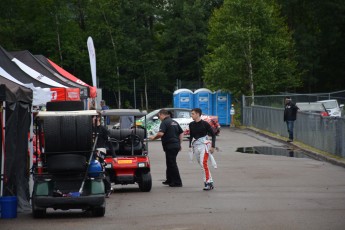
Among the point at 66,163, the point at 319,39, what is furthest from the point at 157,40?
the point at 66,163

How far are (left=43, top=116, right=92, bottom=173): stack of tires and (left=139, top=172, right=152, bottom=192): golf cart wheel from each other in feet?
14.5

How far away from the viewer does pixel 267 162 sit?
94.0 feet

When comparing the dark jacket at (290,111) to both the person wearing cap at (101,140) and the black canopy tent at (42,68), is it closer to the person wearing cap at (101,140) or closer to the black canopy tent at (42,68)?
the black canopy tent at (42,68)

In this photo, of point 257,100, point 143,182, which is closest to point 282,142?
point 257,100

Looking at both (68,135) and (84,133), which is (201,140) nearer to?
(84,133)

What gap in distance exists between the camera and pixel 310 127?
34.8 metres

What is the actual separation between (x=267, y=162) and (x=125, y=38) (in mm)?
43040

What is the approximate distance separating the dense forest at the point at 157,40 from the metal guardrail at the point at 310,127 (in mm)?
11625

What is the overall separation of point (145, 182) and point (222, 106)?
3998cm

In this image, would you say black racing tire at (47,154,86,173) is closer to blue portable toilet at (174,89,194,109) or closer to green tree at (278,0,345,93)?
blue portable toilet at (174,89,194,109)

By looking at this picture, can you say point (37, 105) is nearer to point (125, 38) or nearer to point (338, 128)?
point (338, 128)

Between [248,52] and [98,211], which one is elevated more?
[248,52]

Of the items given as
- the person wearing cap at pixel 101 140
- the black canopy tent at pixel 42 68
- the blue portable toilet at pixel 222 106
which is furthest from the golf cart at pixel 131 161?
the blue portable toilet at pixel 222 106

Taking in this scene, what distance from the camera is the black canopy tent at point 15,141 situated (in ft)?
51.6
